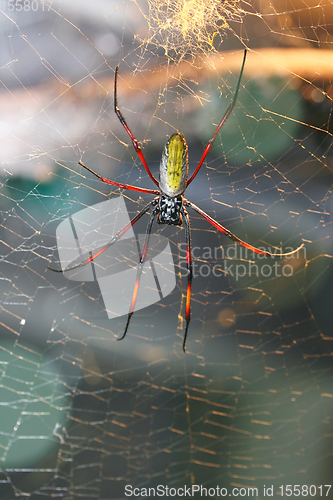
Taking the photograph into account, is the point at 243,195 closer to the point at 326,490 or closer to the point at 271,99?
the point at 271,99

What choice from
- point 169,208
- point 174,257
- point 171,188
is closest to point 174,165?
point 171,188

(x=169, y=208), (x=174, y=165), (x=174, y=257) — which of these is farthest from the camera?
(x=174, y=257)

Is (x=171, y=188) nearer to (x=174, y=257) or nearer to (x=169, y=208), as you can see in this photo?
(x=169, y=208)

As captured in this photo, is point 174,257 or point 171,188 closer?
point 171,188

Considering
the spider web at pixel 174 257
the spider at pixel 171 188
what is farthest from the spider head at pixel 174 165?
the spider web at pixel 174 257

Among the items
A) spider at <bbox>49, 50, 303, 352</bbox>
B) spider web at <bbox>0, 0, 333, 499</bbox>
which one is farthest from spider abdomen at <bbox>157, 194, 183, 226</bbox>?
spider web at <bbox>0, 0, 333, 499</bbox>

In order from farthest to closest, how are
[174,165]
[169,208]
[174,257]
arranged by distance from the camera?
[174,257] < [169,208] < [174,165]

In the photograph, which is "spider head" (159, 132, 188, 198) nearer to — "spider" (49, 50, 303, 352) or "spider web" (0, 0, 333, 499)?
Answer: "spider" (49, 50, 303, 352)

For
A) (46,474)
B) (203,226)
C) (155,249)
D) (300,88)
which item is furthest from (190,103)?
(46,474)
